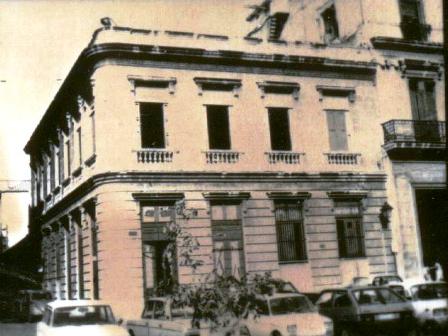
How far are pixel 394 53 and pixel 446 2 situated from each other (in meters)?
13.3

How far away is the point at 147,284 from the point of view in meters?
18.4

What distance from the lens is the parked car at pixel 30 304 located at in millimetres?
20531

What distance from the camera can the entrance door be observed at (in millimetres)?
22172

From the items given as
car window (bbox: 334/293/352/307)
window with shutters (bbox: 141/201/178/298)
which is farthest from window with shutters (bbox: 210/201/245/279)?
car window (bbox: 334/293/352/307)

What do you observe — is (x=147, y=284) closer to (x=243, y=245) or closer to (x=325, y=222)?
(x=243, y=245)

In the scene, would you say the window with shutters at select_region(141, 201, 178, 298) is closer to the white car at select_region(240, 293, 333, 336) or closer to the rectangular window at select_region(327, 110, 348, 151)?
the white car at select_region(240, 293, 333, 336)

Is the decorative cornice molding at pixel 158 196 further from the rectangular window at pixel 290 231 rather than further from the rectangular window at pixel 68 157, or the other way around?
the rectangular window at pixel 68 157

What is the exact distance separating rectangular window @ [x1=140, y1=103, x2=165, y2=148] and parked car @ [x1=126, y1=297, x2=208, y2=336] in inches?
273

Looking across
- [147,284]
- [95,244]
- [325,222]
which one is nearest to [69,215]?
[95,244]

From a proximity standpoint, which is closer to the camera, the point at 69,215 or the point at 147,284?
the point at 147,284

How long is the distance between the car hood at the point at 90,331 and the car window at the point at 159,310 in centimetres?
133

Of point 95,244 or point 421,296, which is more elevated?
point 95,244

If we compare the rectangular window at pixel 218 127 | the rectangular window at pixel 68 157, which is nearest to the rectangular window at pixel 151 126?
the rectangular window at pixel 218 127

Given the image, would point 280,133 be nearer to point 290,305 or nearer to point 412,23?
point 412,23
